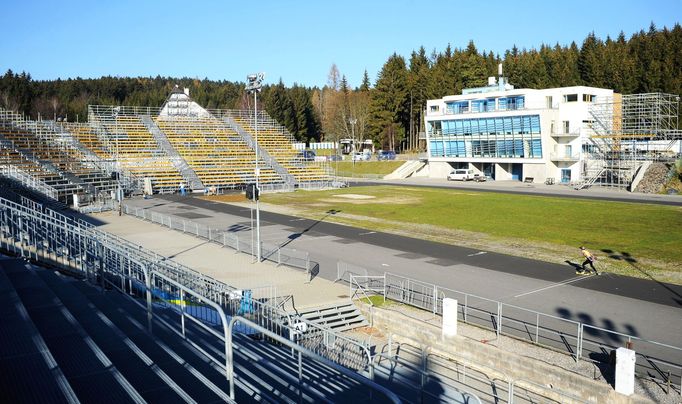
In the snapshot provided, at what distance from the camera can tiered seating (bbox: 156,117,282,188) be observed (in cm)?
6142

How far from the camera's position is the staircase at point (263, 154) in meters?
63.8

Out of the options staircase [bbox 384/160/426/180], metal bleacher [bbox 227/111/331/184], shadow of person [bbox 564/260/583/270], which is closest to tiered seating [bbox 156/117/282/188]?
metal bleacher [bbox 227/111/331/184]

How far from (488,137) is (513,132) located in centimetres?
418

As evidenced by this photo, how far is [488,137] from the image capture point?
7206cm

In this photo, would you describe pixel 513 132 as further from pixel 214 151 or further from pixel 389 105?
pixel 214 151

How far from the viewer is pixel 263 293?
18.7m

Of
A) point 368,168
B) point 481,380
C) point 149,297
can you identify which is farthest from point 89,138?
point 481,380

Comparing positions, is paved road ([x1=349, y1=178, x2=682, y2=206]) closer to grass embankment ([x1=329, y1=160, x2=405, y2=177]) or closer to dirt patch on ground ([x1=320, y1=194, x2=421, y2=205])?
grass embankment ([x1=329, y1=160, x2=405, y2=177])

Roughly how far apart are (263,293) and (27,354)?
1095 centimetres

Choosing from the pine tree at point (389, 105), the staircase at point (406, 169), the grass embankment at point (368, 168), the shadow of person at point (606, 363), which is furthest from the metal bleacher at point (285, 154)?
the shadow of person at point (606, 363)

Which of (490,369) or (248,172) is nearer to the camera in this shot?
(490,369)

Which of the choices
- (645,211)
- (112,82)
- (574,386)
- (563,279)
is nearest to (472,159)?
(645,211)

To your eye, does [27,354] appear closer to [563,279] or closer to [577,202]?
[563,279]

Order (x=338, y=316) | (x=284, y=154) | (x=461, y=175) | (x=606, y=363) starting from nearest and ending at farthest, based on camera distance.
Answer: (x=606, y=363)
(x=338, y=316)
(x=284, y=154)
(x=461, y=175)
